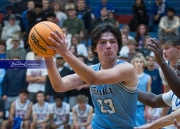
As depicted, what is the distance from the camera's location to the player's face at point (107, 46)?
527cm

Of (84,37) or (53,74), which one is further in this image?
(84,37)

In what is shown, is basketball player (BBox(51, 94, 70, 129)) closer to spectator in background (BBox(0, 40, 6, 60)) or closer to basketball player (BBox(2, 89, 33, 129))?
basketball player (BBox(2, 89, 33, 129))

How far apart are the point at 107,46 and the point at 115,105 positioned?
0.64m

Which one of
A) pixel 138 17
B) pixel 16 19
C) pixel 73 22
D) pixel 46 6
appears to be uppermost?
pixel 46 6

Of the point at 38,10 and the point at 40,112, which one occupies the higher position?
the point at 38,10

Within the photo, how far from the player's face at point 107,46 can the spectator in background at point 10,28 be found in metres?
9.31

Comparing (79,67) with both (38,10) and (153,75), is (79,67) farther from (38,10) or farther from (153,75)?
(38,10)

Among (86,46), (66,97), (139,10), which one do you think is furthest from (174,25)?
(66,97)

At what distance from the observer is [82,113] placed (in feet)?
37.6

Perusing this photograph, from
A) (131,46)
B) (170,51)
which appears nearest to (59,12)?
(131,46)

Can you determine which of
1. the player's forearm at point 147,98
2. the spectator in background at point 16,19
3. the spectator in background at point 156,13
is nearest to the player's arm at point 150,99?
the player's forearm at point 147,98

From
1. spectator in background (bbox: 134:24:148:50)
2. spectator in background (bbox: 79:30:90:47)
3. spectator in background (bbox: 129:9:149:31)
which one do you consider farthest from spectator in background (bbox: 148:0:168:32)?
spectator in background (bbox: 79:30:90:47)

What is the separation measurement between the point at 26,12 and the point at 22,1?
2.84 ft

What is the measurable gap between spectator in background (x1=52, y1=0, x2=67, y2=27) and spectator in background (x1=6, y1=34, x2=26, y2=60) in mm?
1816
